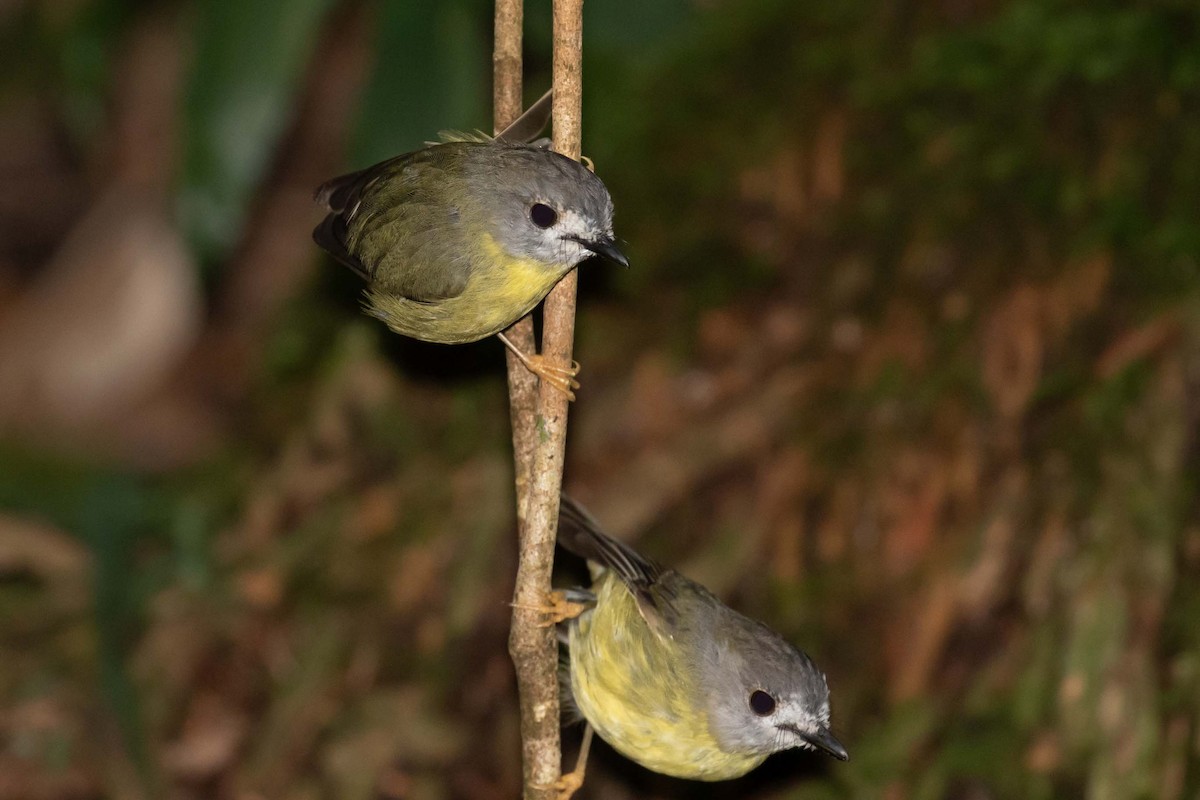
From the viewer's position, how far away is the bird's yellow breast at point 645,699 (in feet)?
11.0

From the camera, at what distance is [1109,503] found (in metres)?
4.66

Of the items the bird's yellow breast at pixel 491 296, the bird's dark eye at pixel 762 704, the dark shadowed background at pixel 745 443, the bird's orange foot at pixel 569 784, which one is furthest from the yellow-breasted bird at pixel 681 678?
the dark shadowed background at pixel 745 443

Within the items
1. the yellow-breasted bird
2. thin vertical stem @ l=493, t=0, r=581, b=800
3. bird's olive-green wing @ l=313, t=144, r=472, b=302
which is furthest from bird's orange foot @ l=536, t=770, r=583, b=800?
bird's olive-green wing @ l=313, t=144, r=472, b=302

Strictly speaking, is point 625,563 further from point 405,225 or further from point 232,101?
point 232,101

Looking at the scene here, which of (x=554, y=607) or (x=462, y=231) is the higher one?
(x=462, y=231)

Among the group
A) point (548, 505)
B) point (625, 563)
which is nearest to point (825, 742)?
point (625, 563)

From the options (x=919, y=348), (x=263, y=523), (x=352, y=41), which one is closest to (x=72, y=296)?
(x=352, y=41)

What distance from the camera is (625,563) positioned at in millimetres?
3490

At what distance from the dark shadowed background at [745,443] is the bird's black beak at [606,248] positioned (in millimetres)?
1841

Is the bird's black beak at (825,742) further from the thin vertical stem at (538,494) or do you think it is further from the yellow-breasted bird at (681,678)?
the thin vertical stem at (538,494)

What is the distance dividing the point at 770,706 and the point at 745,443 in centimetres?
Result: 230

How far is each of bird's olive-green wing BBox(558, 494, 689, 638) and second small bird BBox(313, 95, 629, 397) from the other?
43 cm

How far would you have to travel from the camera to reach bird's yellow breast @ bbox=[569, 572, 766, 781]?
3357mm

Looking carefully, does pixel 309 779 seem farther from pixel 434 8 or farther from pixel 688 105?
pixel 688 105
